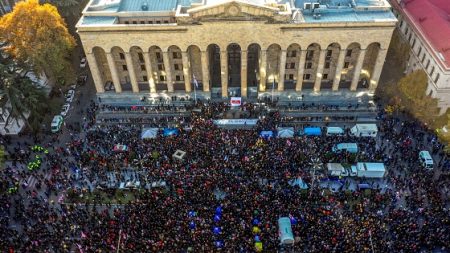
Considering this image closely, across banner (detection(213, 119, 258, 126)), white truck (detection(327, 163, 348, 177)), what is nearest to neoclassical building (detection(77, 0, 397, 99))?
banner (detection(213, 119, 258, 126))

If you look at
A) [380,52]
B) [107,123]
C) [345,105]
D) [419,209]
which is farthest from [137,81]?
[419,209]

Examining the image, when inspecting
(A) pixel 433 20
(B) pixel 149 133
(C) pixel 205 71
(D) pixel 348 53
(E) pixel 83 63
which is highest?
(A) pixel 433 20

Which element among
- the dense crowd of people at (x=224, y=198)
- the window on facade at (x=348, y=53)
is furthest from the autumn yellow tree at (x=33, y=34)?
the window on facade at (x=348, y=53)

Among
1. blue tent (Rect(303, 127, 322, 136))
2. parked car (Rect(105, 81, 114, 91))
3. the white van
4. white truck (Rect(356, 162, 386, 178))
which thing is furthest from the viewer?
parked car (Rect(105, 81, 114, 91))

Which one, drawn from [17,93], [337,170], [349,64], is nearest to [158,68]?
[17,93]

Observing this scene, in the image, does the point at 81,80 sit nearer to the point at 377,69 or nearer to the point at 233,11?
the point at 233,11

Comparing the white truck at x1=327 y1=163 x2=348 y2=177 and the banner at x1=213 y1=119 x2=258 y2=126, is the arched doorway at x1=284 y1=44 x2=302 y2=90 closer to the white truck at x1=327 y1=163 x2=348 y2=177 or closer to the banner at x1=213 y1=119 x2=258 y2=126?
the banner at x1=213 y1=119 x2=258 y2=126
